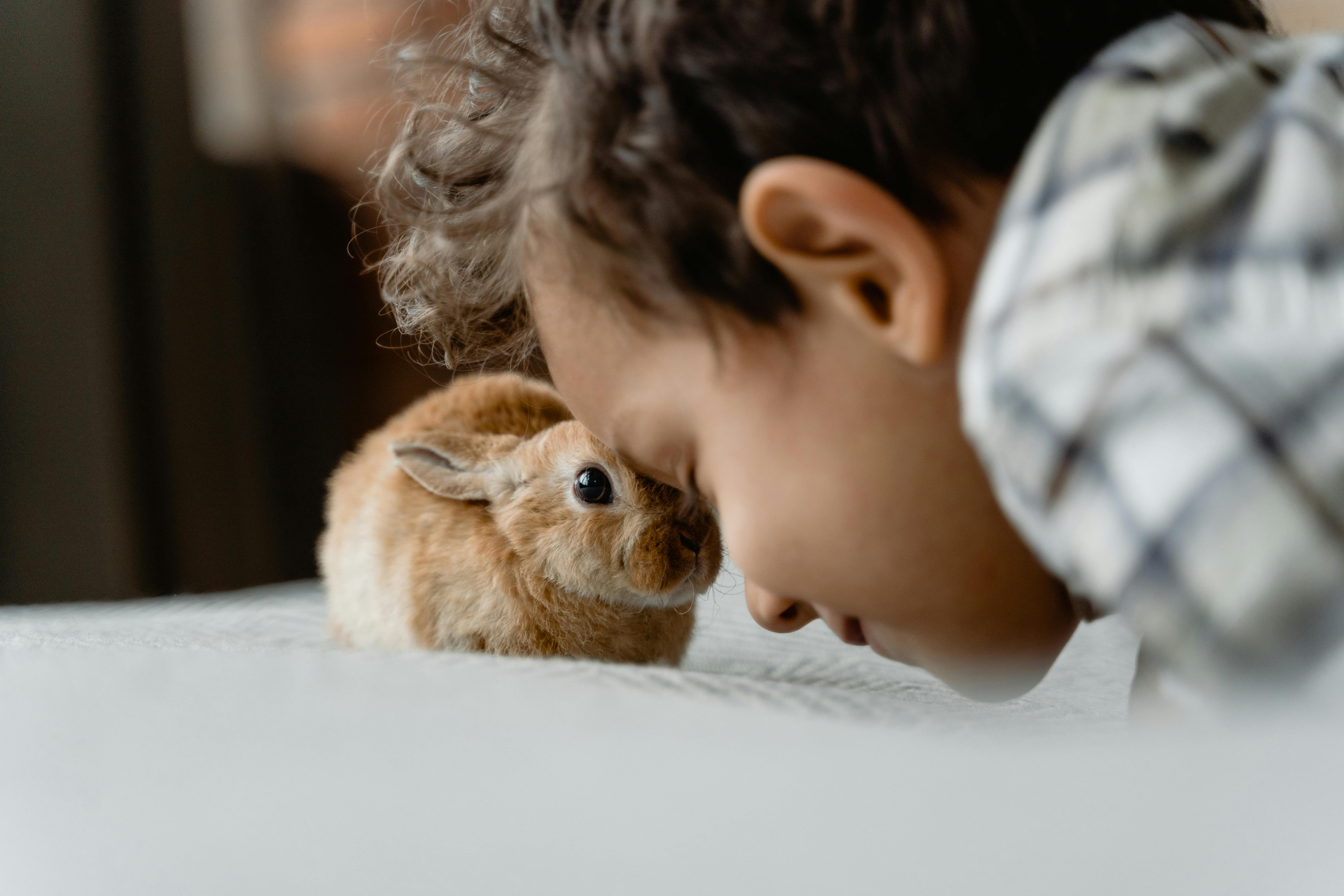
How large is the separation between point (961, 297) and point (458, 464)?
0.46 metres

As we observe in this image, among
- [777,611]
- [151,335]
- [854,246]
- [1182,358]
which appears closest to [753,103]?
[854,246]

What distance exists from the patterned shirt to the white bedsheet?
2.1 inches

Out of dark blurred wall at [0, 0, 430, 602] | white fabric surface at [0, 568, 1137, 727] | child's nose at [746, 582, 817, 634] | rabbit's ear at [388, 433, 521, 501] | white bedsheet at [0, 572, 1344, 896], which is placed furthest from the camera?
dark blurred wall at [0, 0, 430, 602]

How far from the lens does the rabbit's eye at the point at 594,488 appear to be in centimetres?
78

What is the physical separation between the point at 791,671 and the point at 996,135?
0.46 metres

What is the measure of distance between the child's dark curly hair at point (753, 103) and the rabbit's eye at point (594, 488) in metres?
0.20

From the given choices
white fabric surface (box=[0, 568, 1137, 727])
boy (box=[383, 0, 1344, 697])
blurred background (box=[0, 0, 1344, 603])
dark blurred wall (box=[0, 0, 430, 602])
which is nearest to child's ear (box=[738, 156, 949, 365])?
boy (box=[383, 0, 1344, 697])

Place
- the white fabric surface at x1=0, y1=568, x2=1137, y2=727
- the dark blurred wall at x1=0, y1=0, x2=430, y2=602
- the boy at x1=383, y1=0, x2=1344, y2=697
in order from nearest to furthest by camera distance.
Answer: the boy at x1=383, y1=0, x2=1344, y2=697, the white fabric surface at x1=0, y1=568, x2=1137, y2=727, the dark blurred wall at x1=0, y1=0, x2=430, y2=602

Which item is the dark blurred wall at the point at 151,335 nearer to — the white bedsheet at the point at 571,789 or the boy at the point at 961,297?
the boy at the point at 961,297

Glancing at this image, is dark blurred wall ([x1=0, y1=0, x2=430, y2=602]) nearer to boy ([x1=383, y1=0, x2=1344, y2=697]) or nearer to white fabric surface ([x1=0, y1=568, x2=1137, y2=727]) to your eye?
white fabric surface ([x1=0, y1=568, x2=1137, y2=727])

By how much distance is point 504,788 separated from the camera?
35cm

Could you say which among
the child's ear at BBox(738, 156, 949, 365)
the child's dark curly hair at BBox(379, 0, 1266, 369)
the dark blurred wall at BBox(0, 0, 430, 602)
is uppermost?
the child's dark curly hair at BBox(379, 0, 1266, 369)

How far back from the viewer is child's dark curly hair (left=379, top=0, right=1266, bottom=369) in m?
0.52

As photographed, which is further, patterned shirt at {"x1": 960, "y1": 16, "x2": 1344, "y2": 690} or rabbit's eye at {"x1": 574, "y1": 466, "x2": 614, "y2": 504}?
rabbit's eye at {"x1": 574, "y1": 466, "x2": 614, "y2": 504}
